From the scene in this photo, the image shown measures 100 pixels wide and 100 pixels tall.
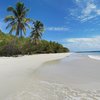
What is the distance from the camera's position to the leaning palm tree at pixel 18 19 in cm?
2631

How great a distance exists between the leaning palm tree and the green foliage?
311cm

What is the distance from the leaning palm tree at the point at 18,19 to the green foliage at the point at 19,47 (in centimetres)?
311

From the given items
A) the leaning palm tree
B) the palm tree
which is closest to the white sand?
the leaning palm tree

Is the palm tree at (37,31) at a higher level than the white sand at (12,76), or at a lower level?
higher

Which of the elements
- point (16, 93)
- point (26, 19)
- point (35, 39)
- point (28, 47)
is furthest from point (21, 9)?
point (16, 93)

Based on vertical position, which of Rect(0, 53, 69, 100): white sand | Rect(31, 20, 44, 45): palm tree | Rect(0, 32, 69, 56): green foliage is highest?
Rect(31, 20, 44, 45): palm tree

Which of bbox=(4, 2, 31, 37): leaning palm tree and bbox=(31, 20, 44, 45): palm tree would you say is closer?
bbox=(4, 2, 31, 37): leaning palm tree

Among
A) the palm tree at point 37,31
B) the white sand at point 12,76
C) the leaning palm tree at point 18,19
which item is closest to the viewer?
the white sand at point 12,76

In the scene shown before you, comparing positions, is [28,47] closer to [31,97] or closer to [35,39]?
[35,39]

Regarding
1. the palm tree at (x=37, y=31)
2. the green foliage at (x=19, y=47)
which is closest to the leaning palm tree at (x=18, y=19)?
the green foliage at (x=19, y=47)

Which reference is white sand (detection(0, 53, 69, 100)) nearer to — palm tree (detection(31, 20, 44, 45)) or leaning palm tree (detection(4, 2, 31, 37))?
leaning palm tree (detection(4, 2, 31, 37))

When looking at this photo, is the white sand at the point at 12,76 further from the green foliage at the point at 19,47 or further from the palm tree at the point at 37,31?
the palm tree at the point at 37,31

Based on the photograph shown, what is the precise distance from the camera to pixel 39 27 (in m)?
42.3

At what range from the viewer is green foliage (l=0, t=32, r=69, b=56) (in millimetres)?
30812
